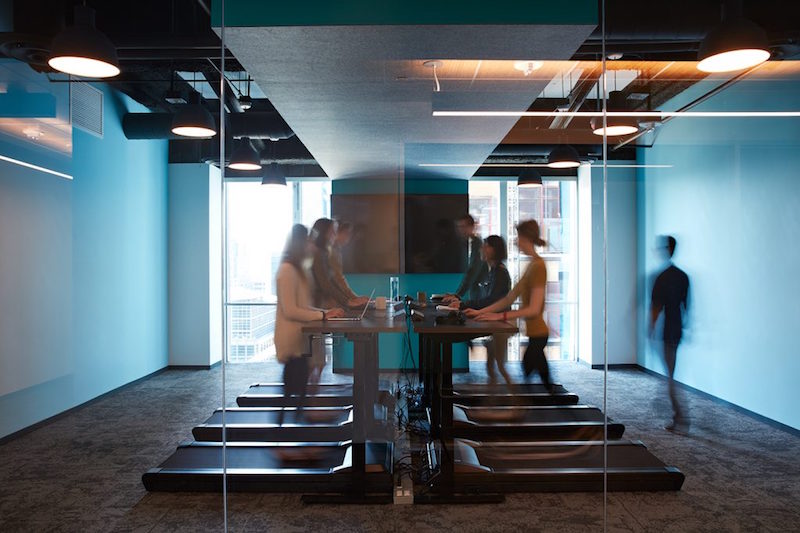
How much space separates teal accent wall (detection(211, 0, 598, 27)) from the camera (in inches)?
103

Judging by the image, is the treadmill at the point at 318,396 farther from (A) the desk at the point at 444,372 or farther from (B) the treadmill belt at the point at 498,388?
(B) the treadmill belt at the point at 498,388

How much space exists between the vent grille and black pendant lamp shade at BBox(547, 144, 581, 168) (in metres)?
2.88

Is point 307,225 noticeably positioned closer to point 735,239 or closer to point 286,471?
point 286,471

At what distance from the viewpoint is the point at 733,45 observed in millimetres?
2600

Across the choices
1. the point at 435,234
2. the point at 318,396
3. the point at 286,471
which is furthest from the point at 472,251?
the point at 286,471

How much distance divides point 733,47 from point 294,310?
2.49 meters

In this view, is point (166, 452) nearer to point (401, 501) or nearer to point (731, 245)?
point (401, 501)

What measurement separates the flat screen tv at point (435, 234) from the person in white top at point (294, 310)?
49 cm

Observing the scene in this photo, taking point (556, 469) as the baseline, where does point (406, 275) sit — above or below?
above

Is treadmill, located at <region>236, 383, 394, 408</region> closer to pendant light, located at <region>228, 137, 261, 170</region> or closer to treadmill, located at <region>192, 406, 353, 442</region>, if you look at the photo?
treadmill, located at <region>192, 406, 353, 442</region>

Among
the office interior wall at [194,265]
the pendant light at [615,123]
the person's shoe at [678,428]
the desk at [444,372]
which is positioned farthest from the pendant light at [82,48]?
the person's shoe at [678,428]

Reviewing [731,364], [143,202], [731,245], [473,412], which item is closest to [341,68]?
[473,412]

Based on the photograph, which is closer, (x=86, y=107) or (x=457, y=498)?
(x=457, y=498)

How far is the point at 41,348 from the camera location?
3020 mm
